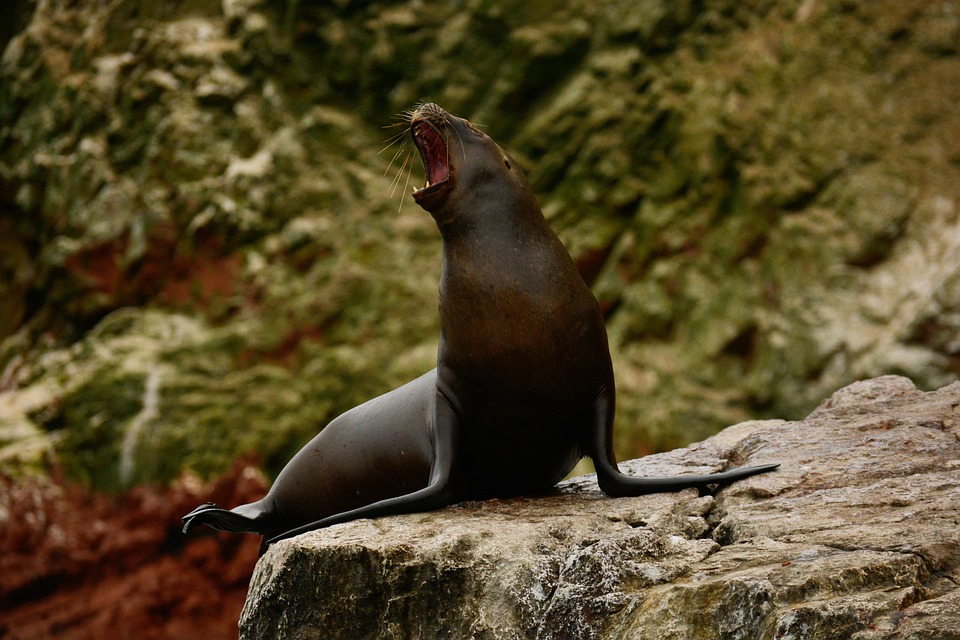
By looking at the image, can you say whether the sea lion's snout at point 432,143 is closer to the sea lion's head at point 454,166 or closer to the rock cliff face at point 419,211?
the sea lion's head at point 454,166

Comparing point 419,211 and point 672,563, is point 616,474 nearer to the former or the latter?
point 672,563

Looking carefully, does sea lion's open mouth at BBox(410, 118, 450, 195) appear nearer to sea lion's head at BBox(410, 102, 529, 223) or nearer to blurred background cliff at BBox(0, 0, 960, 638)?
sea lion's head at BBox(410, 102, 529, 223)

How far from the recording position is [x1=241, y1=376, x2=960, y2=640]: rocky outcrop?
2.23m

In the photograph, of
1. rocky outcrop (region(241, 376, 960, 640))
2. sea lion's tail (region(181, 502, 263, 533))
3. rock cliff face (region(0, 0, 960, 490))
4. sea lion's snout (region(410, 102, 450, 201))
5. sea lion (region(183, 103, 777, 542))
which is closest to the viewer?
rocky outcrop (region(241, 376, 960, 640))

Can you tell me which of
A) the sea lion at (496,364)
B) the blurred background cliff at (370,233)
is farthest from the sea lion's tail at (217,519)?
the blurred background cliff at (370,233)

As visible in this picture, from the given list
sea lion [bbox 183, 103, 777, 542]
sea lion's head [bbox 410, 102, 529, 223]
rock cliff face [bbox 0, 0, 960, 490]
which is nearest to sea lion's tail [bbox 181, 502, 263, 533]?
sea lion [bbox 183, 103, 777, 542]

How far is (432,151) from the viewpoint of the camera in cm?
363

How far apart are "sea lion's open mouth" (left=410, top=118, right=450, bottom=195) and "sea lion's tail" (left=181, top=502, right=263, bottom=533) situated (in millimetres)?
1423

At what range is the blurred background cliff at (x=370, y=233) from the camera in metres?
8.39

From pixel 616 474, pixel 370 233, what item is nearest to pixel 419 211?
pixel 370 233

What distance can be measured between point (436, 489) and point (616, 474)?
61 cm

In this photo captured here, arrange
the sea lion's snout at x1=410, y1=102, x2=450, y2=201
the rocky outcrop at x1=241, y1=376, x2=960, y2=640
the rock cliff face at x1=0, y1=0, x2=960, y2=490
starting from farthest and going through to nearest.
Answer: the rock cliff face at x1=0, y1=0, x2=960, y2=490 < the sea lion's snout at x1=410, y1=102, x2=450, y2=201 < the rocky outcrop at x1=241, y1=376, x2=960, y2=640

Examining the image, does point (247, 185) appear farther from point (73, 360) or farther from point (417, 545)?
point (417, 545)

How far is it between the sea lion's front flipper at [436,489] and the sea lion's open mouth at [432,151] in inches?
30.5
